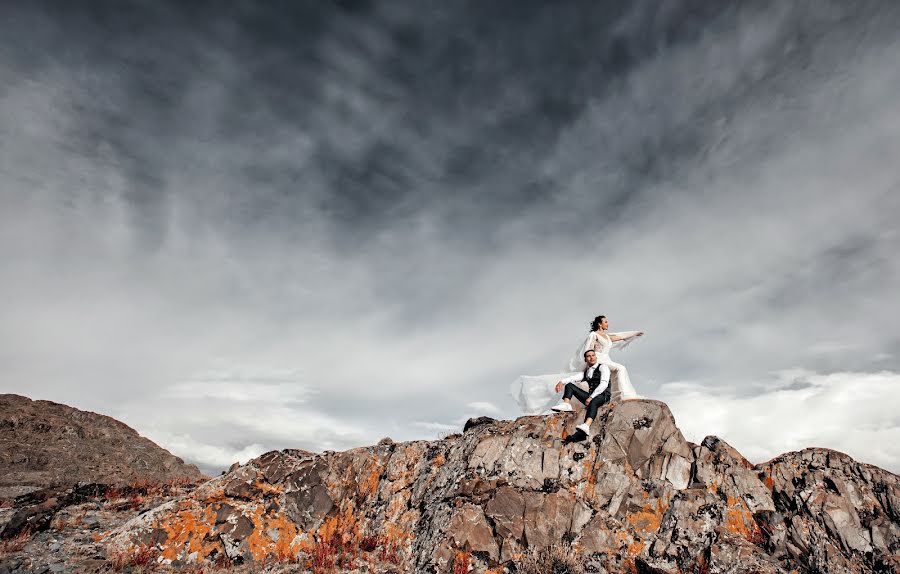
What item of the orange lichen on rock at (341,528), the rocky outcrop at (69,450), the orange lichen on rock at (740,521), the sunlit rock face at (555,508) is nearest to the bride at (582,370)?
the sunlit rock face at (555,508)

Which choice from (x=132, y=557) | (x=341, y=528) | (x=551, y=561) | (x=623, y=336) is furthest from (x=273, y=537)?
(x=623, y=336)

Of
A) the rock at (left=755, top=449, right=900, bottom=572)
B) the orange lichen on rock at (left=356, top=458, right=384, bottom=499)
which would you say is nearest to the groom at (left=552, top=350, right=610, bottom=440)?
the rock at (left=755, top=449, right=900, bottom=572)

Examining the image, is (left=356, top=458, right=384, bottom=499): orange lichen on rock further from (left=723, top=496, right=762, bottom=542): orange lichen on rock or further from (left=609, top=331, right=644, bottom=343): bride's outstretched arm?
(left=723, top=496, right=762, bottom=542): orange lichen on rock

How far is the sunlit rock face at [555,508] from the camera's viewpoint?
32.6ft

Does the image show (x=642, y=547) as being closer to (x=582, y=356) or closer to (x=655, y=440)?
(x=655, y=440)

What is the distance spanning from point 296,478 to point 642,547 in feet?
33.4

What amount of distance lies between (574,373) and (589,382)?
152cm

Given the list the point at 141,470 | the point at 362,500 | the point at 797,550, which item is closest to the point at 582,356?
the point at 797,550

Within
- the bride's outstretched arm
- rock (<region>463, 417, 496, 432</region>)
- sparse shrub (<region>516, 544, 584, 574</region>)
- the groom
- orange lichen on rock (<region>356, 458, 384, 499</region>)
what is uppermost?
the bride's outstretched arm

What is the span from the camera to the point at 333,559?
11.5 m

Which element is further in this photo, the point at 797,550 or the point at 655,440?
the point at 655,440

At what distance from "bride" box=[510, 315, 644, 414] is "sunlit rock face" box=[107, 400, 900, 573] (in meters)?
1.21

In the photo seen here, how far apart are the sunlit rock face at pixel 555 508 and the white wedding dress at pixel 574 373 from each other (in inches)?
44.3

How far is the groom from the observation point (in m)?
12.7
